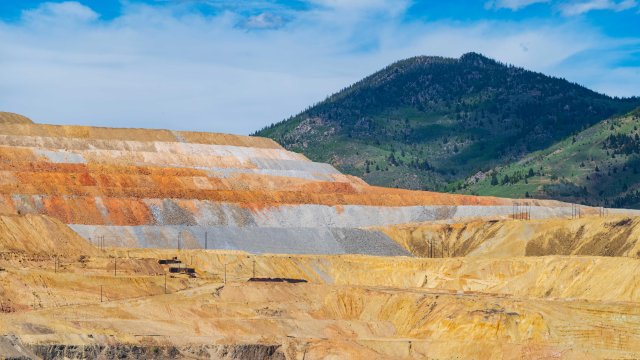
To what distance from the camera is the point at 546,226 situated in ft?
535

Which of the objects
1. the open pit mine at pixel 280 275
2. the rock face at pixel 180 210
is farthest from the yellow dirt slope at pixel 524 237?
the rock face at pixel 180 210

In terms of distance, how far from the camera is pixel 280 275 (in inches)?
5679

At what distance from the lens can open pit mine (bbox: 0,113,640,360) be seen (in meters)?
101

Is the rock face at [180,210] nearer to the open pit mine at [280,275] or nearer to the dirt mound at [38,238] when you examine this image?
the open pit mine at [280,275]

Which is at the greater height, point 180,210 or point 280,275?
point 180,210

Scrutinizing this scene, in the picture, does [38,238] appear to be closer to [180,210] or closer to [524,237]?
[180,210]

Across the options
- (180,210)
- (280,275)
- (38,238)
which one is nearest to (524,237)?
(280,275)

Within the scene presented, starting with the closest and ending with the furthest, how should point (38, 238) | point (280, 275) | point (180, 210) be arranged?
point (38, 238) → point (280, 275) → point (180, 210)

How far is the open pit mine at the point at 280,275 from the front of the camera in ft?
332

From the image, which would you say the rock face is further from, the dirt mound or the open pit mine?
the dirt mound

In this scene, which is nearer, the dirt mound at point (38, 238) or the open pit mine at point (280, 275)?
the open pit mine at point (280, 275)

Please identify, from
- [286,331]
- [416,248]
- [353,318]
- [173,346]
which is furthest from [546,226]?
[173,346]

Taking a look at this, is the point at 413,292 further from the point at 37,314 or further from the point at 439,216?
the point at 439,216

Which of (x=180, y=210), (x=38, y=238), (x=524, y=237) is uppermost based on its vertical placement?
(x=180, y=210)
